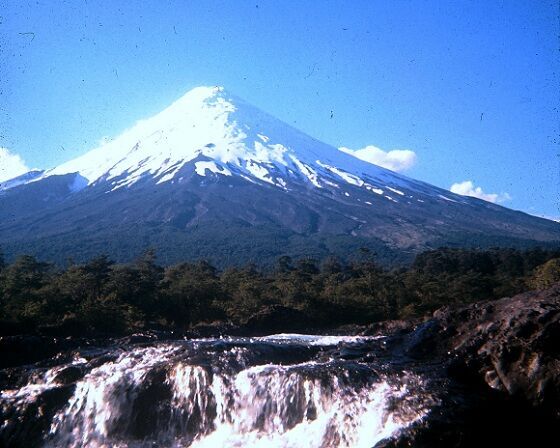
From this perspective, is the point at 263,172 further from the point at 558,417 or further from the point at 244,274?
the point at 558,417

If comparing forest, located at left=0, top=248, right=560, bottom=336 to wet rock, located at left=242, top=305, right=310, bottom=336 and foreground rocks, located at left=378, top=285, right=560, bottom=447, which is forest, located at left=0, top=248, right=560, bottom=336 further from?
foreground rocks, located at left=378, top=285, right=560, bottom=447

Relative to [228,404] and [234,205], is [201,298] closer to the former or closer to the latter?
[228,404]

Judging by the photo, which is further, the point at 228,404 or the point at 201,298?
the point at 201,298

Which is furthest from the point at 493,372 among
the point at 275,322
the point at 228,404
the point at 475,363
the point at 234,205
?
the point at 234,205

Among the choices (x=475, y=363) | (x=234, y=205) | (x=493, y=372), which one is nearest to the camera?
(x=493, y=372)

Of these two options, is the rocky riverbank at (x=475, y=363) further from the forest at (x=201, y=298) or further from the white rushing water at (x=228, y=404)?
the forest at (x=201, y=298)

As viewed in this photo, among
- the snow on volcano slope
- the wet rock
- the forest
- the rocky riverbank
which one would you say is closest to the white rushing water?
the rocky riverbank

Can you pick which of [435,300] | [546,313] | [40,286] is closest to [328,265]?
[435,300]
